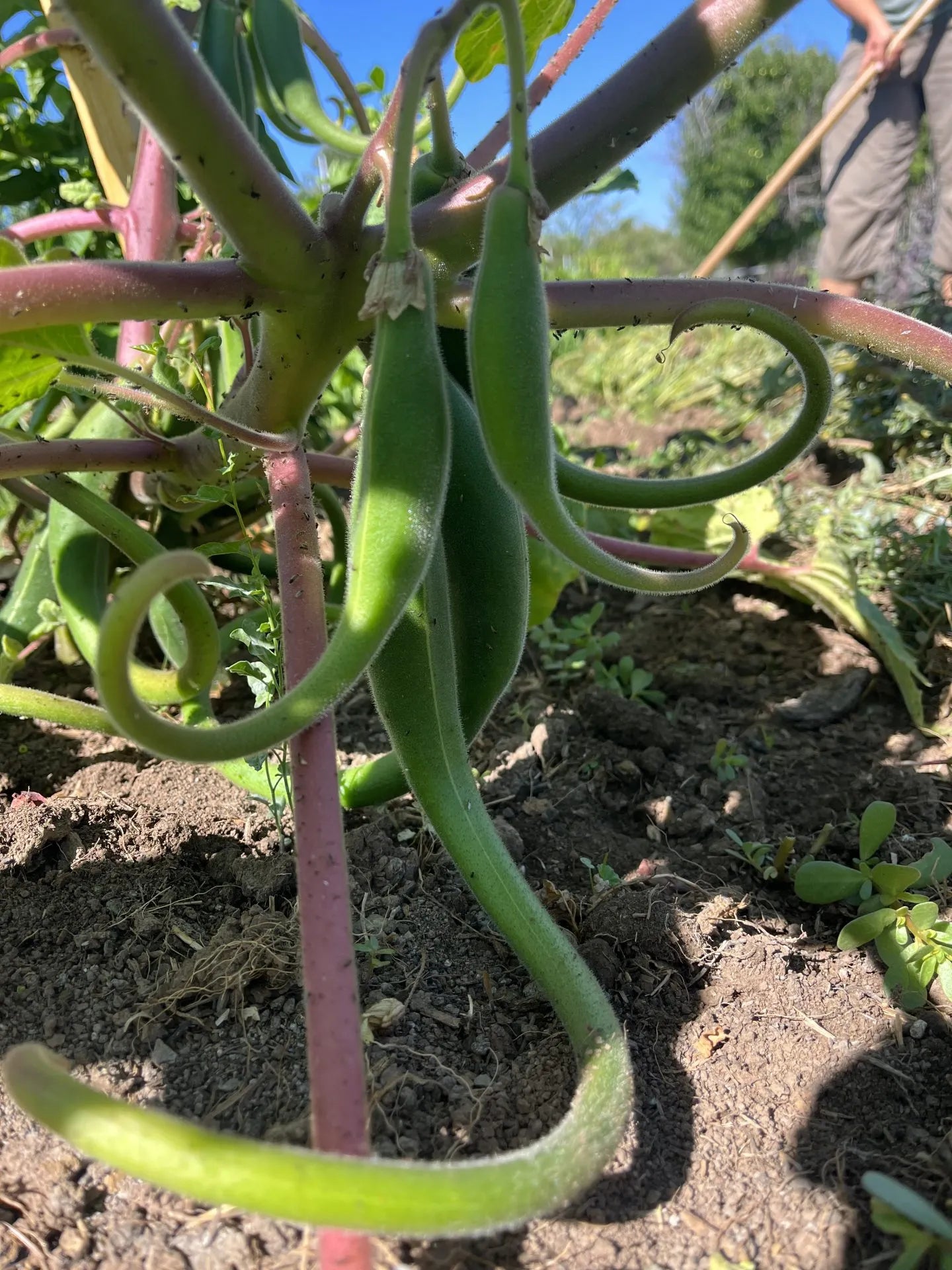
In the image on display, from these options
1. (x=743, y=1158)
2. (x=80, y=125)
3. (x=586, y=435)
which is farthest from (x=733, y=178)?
(x=743, y=1158)

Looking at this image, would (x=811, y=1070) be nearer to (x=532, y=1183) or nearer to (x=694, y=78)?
(x=532, y=1183)

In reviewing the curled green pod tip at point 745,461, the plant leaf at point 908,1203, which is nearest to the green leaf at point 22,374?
the curled green pod tip at point 745,461

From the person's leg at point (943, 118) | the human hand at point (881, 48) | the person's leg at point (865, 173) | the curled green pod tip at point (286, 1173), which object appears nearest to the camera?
the curled green pod tip at point (286, 1173)

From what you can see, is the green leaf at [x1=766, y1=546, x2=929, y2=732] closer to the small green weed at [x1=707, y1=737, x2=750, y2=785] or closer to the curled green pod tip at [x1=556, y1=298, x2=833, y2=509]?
the small green weed at [x1=707, y1=737, x2=750, y2=785]

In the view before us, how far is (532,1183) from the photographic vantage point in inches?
24.1

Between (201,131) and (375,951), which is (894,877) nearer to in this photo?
(375,951)

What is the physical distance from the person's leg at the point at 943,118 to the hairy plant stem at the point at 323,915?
3209 mm

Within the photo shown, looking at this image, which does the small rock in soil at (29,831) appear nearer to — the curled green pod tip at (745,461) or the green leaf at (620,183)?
the curled green pod tip at (745,461)

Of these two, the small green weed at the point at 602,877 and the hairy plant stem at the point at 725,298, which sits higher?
the hairy plant stem at the point at 725,298

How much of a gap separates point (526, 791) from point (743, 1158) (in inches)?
25.1

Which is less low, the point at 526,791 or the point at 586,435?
the point at 526,791

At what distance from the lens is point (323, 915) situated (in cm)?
72

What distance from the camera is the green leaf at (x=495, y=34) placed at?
106cm

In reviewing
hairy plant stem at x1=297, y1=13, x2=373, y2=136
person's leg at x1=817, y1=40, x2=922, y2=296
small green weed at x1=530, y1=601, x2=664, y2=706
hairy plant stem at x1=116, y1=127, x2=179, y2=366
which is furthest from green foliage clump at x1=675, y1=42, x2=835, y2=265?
hairy plant stem at x1=116, y1=127, x2=179, y2=366
